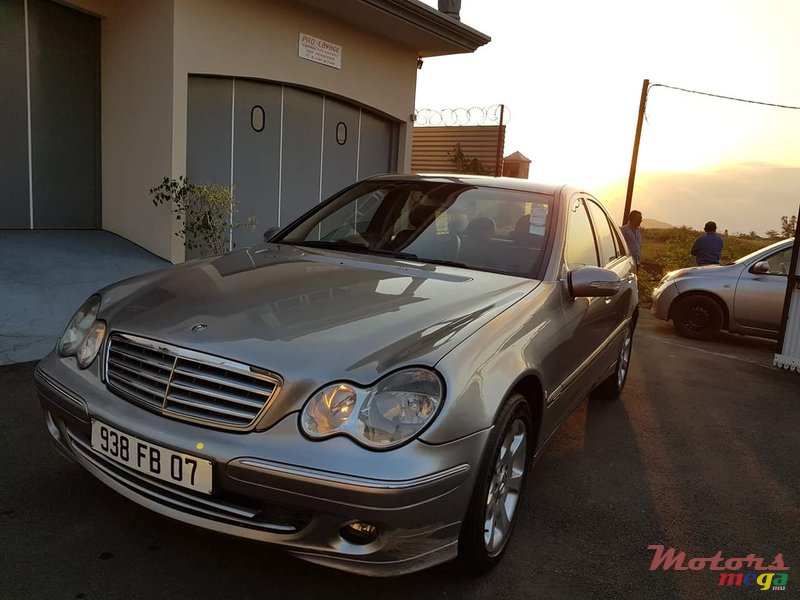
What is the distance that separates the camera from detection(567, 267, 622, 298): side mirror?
3100 millimetres

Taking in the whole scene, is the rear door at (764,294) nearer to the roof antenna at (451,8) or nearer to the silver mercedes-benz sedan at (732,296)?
the silver mercedes-benz sedan at (732,296)

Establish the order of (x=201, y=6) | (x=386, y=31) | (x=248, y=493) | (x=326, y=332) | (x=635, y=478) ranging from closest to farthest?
(x=248, y=493), (x=326, y=332), (x=635, y=478), (x=201, y=6), (x=386, y=31)

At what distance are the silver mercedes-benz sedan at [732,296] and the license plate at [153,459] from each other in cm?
771

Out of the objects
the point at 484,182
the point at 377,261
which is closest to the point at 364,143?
the point at 484,182

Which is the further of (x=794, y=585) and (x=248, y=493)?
(x=794, y=585)

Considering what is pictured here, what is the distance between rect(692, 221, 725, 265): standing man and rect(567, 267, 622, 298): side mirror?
792cm

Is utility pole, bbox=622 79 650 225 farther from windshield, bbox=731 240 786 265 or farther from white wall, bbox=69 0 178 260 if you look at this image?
white wall, bbox=69 0 178 260

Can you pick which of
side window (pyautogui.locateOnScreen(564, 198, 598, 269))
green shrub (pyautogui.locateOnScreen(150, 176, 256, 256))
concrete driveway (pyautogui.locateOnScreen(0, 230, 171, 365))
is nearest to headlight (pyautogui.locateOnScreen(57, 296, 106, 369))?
side window (pyautogui.locateOnScreen(564, 198, 598, 269))

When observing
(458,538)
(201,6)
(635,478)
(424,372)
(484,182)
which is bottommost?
(635,478)

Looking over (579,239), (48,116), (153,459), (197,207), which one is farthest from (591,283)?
(48,116)

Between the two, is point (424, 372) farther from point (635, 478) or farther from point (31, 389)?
point (31, 389)

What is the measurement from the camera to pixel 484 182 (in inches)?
151

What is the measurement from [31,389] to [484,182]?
308 centimetres

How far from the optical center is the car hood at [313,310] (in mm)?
2102
